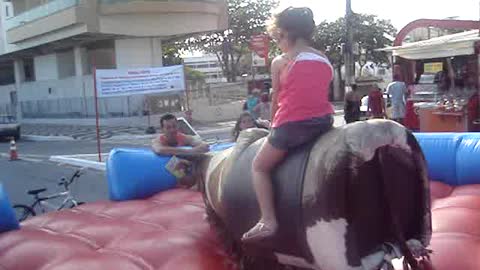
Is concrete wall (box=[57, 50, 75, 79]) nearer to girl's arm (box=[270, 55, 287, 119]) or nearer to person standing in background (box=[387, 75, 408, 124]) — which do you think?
person standing in background (box=[387, 75, 408, 124])

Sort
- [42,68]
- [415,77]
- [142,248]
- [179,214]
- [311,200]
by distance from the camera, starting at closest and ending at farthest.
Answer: [311,200], [142,248], [179,214], [415,77], [42,68]

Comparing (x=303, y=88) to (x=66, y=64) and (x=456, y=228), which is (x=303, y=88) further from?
(x=66, y=64)

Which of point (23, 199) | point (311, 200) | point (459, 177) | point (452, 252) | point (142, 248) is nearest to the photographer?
point (311, 200)

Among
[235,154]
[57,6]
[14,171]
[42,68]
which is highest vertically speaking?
[57,6]

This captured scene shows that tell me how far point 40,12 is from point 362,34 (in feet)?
74.7

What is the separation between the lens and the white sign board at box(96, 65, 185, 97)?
13.0 meters

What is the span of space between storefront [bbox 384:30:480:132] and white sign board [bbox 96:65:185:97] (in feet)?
18.8

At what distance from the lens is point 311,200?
10.6ft

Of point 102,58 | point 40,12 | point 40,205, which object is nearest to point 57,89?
point 102,58

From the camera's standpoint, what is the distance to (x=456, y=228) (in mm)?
4238

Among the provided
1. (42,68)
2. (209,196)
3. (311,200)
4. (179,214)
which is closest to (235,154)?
(209,196)

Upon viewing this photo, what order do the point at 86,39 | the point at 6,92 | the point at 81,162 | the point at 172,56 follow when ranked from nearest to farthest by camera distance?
the point at 81,162 → the point at 86,39 → the point at 6,92 → the point at 172,56

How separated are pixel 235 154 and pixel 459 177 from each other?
2903 mm

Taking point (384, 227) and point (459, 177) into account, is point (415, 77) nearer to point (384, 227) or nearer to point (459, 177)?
point (459, 177)
